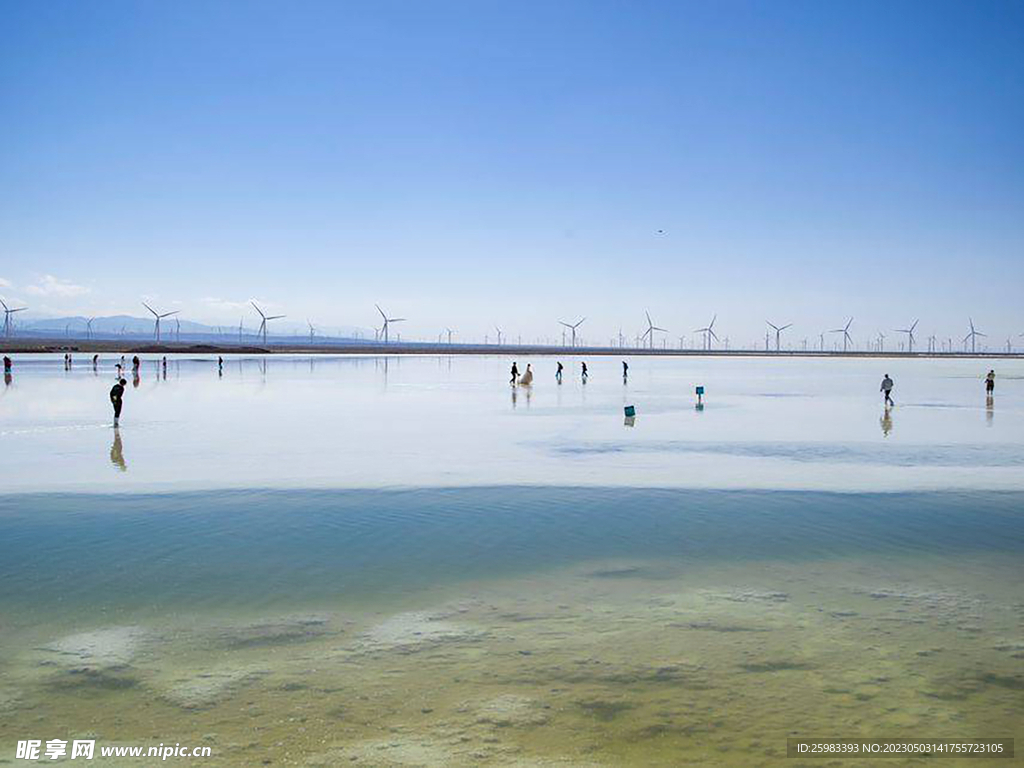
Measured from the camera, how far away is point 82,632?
8.66 meters

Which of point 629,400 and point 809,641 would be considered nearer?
point 809,641

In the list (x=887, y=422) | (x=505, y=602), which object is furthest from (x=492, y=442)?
(x=887, y=422)

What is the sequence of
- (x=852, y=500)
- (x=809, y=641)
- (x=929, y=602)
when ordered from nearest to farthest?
(x=809, y=641), (x=929, y=602), (x=852, y=500)

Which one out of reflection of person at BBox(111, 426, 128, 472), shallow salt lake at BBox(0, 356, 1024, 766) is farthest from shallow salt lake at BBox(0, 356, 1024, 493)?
shallow salt lake at BBox(0, 356, 1024, 766)

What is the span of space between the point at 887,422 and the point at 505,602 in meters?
26.6

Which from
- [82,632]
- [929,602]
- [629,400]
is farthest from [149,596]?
[629,400]

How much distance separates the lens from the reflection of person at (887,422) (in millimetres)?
28719

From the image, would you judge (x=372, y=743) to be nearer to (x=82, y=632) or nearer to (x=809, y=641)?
(x=82, y=632)

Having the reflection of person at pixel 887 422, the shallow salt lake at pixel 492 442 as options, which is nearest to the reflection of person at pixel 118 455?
the shallow salt lake at pixel 492 442

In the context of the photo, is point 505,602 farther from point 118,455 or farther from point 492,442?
point 118,455

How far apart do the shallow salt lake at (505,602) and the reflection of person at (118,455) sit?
0.52 feet

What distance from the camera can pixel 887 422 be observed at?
3194 cm

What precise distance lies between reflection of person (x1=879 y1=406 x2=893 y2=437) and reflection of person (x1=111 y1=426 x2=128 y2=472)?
23268 millimetres

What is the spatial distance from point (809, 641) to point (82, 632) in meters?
7.68
